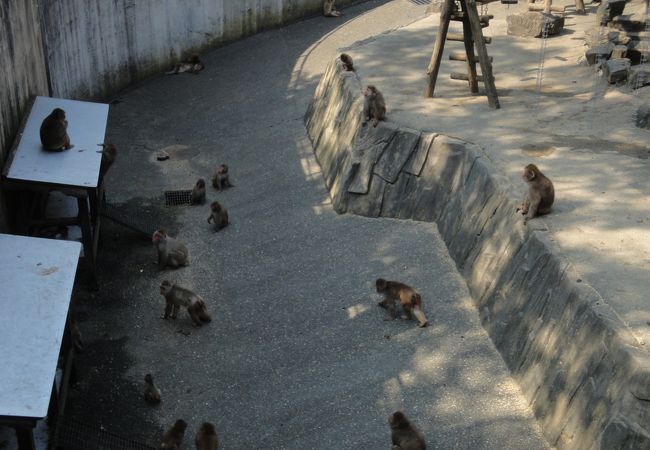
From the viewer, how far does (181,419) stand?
11102 millimetres

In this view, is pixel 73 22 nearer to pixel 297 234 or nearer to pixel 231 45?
pixel 231 45

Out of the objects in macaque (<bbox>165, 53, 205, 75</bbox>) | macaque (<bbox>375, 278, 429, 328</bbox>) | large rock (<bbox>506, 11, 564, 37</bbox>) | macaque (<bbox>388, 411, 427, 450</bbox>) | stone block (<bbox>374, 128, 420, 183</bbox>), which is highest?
large rock (<bbox>506, 11, 564, 37</bbox>)

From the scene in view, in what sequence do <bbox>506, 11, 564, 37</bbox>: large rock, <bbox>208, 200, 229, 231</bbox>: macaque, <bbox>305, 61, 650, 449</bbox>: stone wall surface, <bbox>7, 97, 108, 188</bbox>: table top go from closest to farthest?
<bbox>305, 61, 650, 449</bbox>: stone wall surface, <bbox>7, 97, 108, 188</bbox>: table top, <bbox>208, 200, 229, 231</bbox>: macaque, <bbox>506, 11, 564, 37</bbox>: large rock

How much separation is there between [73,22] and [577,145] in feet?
39.9

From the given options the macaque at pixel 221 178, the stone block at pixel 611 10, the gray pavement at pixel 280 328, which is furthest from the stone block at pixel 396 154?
the stone block at pixel 611 10

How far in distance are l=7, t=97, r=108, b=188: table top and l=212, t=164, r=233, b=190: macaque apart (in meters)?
2.91

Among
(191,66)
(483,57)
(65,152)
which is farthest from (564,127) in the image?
(191,66)

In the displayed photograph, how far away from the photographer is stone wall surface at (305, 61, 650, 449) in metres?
9.33

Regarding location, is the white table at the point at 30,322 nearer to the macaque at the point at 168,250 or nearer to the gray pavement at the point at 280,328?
the gray pavement at the point at 280,328

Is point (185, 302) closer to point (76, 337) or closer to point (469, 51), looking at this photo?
point (76, 337)

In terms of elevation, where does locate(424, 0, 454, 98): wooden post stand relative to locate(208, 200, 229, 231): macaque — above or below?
above

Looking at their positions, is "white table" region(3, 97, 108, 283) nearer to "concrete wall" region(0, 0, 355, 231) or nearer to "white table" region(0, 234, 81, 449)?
"concrete wall" region(0, 0, 355, 231)

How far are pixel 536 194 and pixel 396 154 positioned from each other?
431 cm

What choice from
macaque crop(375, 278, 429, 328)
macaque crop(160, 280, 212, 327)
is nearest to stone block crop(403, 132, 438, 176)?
macaque crop(375, 278, 429, 328)
